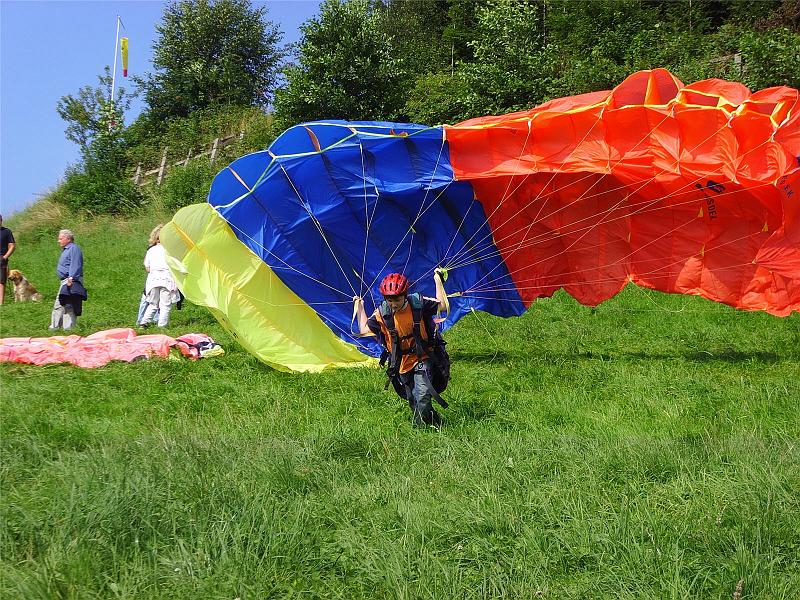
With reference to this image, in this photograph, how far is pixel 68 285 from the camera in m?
11.1

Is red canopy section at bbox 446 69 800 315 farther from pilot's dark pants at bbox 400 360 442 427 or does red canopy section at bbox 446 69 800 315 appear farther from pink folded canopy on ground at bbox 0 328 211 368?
pink folded canopy on ground at bbox 0 328 211 368

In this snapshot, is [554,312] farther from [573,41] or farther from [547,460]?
[573,41]

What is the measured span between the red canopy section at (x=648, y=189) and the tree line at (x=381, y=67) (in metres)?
11.1

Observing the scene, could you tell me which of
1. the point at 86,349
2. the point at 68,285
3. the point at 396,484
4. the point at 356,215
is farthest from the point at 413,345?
the point at 68,285

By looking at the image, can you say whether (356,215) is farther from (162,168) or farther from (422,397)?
(162,168)

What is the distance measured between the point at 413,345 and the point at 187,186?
19154 mm

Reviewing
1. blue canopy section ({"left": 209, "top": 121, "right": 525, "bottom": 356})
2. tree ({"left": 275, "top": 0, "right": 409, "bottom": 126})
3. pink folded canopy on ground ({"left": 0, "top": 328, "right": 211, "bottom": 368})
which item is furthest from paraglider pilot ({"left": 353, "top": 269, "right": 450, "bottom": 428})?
tree ({"left": 275, "top": 0, "right": 409, "bottom": 126})

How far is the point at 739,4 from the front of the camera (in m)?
23.9

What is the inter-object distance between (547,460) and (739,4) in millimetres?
23340

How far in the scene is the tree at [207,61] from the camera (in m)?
29.9

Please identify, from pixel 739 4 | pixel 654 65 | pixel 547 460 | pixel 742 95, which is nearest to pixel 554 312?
pixel 742 95

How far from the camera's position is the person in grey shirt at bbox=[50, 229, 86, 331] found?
11070 millimetres

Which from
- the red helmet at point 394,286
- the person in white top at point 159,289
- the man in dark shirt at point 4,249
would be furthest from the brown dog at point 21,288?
the red helmet at point 394,286

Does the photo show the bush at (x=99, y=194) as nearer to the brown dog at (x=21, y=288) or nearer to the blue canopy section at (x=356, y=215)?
the brown dog at (x=21, y=288)
